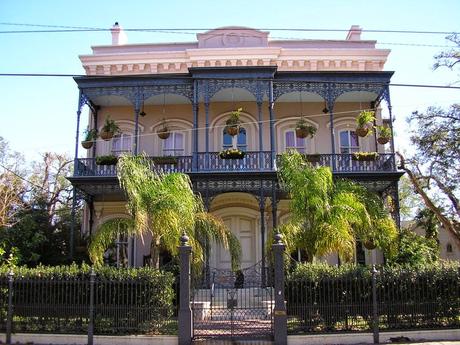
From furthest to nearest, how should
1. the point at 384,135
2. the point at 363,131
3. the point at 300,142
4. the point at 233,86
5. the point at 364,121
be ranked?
the point at 300,142, the point at 233,86, the point at 384,135, the point at 363,131, the point at 364,121

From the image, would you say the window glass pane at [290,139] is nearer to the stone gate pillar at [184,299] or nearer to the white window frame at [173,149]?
the white window frame at [173,149]

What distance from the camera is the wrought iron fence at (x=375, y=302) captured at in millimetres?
10672

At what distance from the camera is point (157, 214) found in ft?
38.5

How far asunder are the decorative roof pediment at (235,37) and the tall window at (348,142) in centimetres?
470

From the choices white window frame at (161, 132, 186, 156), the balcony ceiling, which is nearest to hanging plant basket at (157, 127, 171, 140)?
white window frame at (161, 132, 186, 156)

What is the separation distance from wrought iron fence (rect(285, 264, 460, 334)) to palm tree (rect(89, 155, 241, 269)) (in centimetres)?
260

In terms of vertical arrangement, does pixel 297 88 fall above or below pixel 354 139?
above

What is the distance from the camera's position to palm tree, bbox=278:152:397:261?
12375 mm

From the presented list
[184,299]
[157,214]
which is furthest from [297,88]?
[184,299]

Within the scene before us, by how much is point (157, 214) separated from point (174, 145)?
8.14 meters

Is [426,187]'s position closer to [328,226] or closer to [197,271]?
[328,226]

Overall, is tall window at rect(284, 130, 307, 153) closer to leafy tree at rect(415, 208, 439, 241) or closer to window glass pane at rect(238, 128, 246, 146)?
window glass pane at rect(238, 128, 246, 146)

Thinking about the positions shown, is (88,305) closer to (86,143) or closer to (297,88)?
(86,143)

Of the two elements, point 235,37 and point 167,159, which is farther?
point 235,37
